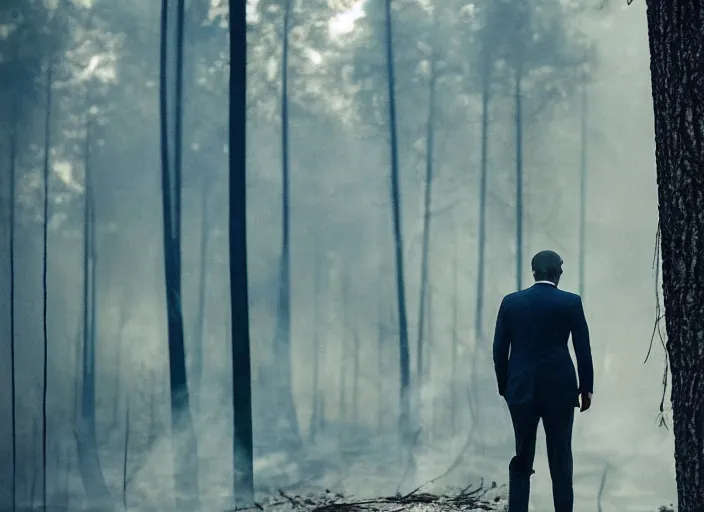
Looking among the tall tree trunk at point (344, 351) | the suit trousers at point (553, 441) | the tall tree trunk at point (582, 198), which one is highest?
the tall tree trunk at point (582, 198)

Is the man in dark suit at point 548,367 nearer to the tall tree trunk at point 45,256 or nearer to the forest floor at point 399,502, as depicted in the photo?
the forest floor at point 399,502

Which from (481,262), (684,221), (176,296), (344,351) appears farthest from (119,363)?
(684,221)

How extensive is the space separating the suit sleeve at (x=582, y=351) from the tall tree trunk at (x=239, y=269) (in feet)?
8.65

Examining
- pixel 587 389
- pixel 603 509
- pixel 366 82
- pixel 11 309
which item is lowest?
pixel 603 509

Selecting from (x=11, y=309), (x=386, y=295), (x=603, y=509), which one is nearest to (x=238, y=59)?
(x=386, y=295)

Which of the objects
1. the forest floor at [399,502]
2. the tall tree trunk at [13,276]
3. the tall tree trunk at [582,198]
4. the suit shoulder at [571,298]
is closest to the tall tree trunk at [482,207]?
the tall tree trunk at [582,198]

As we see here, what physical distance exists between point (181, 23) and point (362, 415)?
2.98 metres

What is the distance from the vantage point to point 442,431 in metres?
6.16

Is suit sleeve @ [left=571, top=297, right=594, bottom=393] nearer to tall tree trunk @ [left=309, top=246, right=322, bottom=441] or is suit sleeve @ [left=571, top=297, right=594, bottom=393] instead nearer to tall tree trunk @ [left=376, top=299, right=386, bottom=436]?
tall tree trunk @ [left=376, top=299, right=386, bottom=436]

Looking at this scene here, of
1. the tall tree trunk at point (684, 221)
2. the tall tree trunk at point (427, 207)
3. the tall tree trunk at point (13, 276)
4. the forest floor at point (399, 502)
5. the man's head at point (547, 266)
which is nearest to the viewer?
the tall tree trunk at point (684, 221)

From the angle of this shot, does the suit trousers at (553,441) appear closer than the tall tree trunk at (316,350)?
Yes

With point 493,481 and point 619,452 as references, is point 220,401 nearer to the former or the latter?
point 493,481

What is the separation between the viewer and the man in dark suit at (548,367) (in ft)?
14.1

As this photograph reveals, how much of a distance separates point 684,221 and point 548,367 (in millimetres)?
1497
